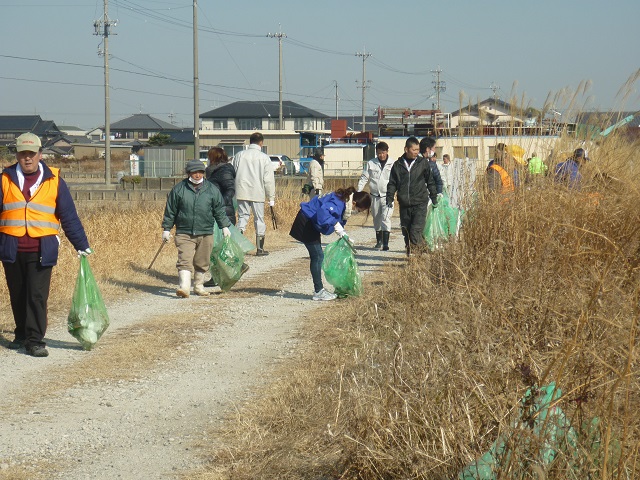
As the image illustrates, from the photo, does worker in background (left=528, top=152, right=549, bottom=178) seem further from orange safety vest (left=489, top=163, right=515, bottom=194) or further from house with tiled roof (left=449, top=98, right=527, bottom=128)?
house with tiled roof (left=449, top=98, right=527, bottom=128)

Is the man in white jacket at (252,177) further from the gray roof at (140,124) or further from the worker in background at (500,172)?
the gray roof at (140,124)

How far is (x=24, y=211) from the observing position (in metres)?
7.07

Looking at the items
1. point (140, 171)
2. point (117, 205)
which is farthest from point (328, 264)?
point (140, 171)

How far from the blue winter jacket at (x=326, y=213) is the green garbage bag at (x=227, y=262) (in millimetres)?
1124

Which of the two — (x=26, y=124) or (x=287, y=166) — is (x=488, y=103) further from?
(x=26, y=124)

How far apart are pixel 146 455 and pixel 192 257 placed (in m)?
5.30

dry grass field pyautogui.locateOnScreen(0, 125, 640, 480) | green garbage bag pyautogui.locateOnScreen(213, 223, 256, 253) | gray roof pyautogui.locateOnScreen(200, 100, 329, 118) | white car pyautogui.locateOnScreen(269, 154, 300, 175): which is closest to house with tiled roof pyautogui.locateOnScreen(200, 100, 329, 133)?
gray roof pyautogui.locateOnScreen(200, 100, 329, 118)

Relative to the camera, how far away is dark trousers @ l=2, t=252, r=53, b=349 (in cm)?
712

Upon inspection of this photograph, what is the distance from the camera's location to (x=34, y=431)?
17.3ft

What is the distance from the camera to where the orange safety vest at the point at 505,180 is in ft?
27.7

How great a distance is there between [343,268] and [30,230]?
3561 mm

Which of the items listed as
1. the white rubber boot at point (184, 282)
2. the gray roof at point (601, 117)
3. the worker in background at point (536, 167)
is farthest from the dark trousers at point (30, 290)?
the gray roof at point (601, 117)

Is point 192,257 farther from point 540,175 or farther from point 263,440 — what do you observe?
point 263,440

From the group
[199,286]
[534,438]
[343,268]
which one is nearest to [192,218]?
[199,286]
